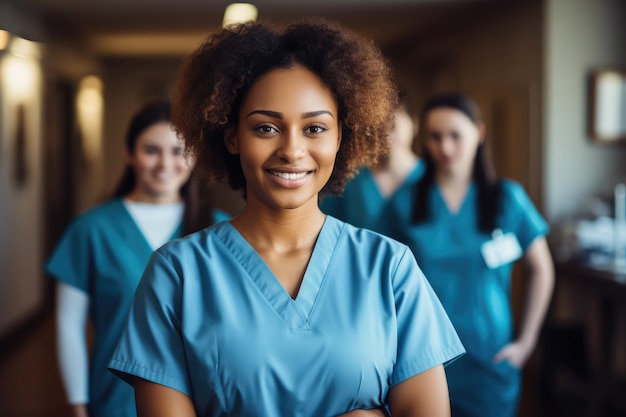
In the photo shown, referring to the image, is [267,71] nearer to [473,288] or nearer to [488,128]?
[473,288]

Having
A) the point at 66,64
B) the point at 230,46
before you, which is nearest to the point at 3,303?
the point at 66,64

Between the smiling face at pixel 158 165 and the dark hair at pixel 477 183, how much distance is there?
822 mm

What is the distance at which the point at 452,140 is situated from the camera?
236 centimetres

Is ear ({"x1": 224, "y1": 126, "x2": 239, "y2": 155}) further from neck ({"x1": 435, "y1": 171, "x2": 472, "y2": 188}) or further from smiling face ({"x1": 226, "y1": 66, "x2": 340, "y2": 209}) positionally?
neck ({"x1": 435, "y1": 171, "x2": 472, "y2": 188})

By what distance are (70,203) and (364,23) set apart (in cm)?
357

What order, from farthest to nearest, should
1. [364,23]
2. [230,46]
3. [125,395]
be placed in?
[364,23], [125,395], [230,46]

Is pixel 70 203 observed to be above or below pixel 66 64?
below

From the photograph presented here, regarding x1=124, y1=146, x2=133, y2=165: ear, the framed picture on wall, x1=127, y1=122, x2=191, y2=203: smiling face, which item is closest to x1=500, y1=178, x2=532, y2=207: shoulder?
x1=127, y1=122, x2=191, y2=203: smiling face

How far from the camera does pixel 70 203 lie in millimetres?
7988

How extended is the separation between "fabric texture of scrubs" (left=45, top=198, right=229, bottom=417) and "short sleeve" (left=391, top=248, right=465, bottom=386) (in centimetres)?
76

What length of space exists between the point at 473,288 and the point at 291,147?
129 cm

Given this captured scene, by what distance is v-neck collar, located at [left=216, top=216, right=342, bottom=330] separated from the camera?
43.9 inches

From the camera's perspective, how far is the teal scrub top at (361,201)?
112 inches

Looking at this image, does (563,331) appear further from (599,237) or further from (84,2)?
(84,2)
